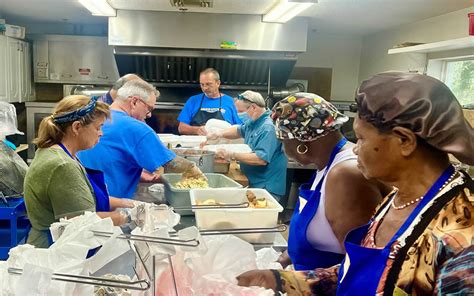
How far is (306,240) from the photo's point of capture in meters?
1.37

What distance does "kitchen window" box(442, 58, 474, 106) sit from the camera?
3832 mm

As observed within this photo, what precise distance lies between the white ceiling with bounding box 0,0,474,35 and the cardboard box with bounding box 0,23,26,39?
0.64 ft

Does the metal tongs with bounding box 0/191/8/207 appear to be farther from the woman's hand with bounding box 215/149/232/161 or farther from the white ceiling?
the white ceiling

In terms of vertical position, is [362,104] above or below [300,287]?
above

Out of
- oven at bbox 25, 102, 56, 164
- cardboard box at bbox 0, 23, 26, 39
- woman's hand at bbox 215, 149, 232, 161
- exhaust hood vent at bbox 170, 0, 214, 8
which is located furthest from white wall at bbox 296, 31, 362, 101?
cardboard box at bbox 0, 23, 26, 39

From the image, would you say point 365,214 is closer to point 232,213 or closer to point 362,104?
point 362,104

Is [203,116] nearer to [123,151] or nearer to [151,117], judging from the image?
[151,117]

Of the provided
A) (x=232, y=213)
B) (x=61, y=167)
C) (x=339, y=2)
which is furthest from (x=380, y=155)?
(x=339, y=2)

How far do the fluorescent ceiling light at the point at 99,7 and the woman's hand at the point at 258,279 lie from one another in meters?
3.22

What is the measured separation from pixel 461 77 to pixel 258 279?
3.81 metres

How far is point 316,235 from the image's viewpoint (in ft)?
4.43

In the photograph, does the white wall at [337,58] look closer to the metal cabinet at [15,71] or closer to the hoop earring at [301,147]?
the metal cabinet at [15,71]

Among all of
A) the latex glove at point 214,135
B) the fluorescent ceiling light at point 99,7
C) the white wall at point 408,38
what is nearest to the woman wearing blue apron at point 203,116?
the latex glove at point 214,135

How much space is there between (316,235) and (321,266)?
0.13 meters
